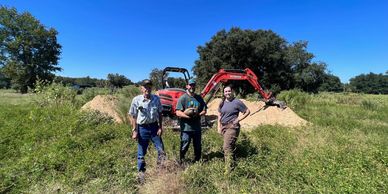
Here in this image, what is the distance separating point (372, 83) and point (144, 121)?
8376cm

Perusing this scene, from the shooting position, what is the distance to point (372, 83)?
72.8m

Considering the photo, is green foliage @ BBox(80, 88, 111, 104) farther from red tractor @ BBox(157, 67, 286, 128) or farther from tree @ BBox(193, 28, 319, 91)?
tree @ BBox(193, 28, 319, 91)

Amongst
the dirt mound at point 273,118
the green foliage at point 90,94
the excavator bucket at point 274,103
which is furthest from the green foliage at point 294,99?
the green foliage at point 90,94

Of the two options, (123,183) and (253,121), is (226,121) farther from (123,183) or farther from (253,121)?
(253,121)

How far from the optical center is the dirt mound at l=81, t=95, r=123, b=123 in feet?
31.8

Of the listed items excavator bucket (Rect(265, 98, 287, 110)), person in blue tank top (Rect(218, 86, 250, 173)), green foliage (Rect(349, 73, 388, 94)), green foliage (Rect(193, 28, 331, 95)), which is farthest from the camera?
green foliage (Rect(349, 73, 388, 94))

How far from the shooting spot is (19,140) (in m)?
6.72

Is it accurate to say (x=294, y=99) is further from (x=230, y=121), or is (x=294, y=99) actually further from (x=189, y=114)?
(x=189, y=114)

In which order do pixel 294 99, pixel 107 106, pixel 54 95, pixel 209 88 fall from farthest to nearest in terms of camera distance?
1. pixel 294 99
2. pixel 54 95
3. pixel 107 106
4. pixel 209 88

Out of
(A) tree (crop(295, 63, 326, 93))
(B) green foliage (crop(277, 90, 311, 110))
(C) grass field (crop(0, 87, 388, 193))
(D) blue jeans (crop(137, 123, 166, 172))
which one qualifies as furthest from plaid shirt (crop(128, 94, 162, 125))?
(A) tree (crop(295, 63, 326, 93))

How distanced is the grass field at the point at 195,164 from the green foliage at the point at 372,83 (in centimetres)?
6807

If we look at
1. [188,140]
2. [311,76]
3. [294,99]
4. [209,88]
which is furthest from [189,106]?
[311,76]

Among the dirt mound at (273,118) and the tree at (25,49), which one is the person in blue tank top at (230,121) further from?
the tree at (25,49)

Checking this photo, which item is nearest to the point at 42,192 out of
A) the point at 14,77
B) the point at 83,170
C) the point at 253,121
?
the point at 83,170
